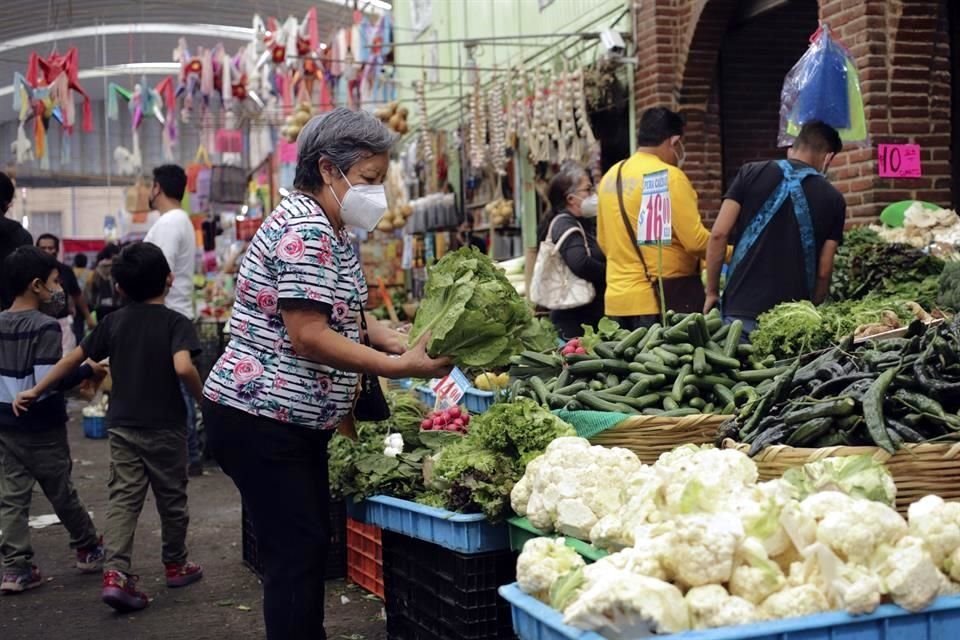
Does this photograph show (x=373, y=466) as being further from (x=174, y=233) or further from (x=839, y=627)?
(x=174, y=233)

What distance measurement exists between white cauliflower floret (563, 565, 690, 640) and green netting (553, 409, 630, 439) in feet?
5.60

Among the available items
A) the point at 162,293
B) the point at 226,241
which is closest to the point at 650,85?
the point at 162,293

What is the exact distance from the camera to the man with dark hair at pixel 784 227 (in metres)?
6.23

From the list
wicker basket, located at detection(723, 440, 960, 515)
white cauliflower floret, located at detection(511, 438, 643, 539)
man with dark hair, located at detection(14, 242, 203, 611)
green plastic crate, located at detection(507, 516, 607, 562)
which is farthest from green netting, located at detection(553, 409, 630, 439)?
man with dark hair, located at detection(14, 242, 203, 611)

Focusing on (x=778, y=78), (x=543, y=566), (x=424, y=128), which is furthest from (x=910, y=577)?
(x=424, y=128)

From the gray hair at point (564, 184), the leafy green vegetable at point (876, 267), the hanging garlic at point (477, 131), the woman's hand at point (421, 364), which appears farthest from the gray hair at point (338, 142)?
the hanging garlic at point (477, 131)

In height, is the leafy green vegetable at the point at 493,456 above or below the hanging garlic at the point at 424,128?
below

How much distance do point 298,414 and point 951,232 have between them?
5.31 m

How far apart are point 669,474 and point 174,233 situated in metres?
6.11

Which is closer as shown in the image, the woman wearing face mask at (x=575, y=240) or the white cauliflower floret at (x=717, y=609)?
the white cauliflower floret at (x=717, y=609)

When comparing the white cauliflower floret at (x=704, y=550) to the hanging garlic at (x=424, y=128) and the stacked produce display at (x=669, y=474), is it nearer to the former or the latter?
the stacked produce display at (x=669, y=474)

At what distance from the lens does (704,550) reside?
261 cm

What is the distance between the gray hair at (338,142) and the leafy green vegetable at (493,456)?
1.12m

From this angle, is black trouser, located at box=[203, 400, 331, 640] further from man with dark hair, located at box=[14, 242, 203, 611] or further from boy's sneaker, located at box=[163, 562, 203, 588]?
boy's sneaker, located at box=[163, 562, 203, 588]
